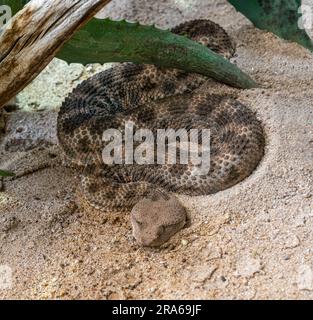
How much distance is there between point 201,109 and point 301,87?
570 millimetres

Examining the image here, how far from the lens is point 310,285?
2.47m

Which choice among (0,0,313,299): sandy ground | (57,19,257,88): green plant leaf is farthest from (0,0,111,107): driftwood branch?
(0,0,313,299): sandy ground

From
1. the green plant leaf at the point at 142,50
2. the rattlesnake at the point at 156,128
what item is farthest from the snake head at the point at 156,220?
the green plant leaf at the point at 142,50

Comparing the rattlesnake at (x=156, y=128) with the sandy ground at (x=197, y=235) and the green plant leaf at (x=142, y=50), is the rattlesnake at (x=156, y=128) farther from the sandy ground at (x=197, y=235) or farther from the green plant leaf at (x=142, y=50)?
the green plant leaf at (x=142, y=50)

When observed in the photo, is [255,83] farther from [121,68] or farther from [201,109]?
[121,68]

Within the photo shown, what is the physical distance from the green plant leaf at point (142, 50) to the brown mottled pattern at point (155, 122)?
192mm

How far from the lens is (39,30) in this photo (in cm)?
Answer: 267

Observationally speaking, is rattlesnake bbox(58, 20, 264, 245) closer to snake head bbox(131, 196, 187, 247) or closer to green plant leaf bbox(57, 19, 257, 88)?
snake head bbox(131, 196, 187, 247)

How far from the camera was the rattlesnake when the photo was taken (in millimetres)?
3145

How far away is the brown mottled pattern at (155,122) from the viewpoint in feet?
10.5

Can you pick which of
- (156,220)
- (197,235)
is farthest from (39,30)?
(197,235)

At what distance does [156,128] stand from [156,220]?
0.86 m

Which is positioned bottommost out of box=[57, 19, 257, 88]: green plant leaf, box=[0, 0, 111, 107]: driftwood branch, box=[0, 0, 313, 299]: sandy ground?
box=[0, 0, 313, 299]: sandy ground

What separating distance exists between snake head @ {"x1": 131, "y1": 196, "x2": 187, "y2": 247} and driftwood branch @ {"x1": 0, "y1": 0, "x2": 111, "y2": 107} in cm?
82
